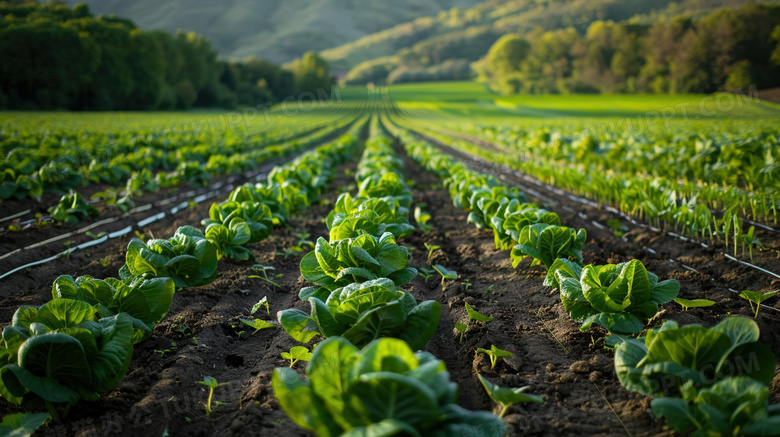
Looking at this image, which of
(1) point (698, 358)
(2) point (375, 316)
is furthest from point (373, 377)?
(1) point (698, 358)

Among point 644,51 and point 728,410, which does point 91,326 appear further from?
point 644,51

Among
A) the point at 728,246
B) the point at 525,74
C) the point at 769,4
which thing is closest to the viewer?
the point at 728,246

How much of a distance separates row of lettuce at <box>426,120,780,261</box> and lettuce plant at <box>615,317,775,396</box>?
2473 millimetres

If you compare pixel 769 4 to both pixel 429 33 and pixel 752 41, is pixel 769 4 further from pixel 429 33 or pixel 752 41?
pixel 429 33

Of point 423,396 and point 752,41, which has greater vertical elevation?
point 752,41

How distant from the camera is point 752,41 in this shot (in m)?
36.1

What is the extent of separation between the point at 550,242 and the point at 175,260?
296cm

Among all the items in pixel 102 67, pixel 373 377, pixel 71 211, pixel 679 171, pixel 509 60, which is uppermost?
pixel 102 67

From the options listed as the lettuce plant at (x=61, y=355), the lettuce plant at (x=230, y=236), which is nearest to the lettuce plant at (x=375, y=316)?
the lettuce plant at (x=61, y=355)

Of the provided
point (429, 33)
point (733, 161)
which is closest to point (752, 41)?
point (733, 161)

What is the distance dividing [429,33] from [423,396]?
215m

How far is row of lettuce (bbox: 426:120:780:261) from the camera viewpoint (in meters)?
4.92

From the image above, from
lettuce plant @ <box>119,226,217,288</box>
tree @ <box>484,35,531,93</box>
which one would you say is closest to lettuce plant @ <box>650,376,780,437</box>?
lettuce plant @ <box>119,226,217,288</box>

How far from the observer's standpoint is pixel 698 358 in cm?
195
